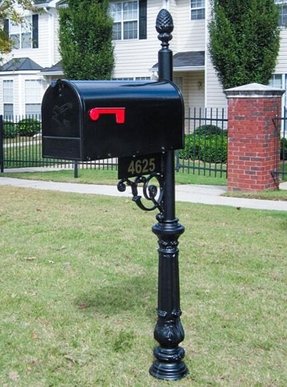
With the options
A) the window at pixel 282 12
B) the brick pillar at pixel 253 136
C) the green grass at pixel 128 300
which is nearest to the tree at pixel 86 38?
the window at pixel 282 12

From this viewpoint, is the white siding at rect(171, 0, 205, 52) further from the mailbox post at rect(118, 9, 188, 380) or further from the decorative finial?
the mailbox post at rect(118, 9, 188, 380)

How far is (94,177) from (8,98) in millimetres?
19726

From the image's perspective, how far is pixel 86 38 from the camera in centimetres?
2502

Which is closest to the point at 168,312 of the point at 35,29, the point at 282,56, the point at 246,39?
the point at 246,39

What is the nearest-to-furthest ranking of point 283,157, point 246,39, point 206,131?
point 283,157 < point 206,131 < point 246,39

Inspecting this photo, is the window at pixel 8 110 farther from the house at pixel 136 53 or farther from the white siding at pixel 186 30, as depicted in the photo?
the white siding at pixel 186 30

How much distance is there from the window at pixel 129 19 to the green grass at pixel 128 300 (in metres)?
19.0

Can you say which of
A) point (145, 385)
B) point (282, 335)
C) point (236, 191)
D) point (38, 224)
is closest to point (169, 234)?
point (145, 385)

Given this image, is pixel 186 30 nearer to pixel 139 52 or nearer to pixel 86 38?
pixel 139 52

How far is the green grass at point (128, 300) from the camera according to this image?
382cm

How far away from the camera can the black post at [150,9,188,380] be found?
141 inches

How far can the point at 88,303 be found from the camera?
4965 mm

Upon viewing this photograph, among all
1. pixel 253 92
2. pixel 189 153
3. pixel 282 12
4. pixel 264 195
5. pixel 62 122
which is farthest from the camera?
pixel 282 12

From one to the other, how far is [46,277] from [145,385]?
7.36ft
